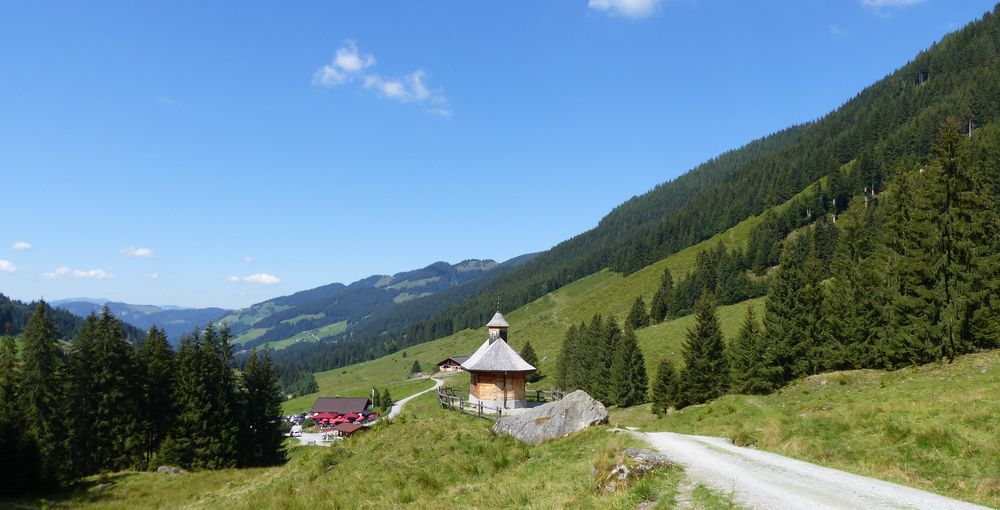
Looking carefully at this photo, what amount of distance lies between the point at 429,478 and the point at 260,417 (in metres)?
44.3

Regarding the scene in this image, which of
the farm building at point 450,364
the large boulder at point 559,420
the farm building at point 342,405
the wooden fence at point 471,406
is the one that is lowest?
the farm building at point 342,405

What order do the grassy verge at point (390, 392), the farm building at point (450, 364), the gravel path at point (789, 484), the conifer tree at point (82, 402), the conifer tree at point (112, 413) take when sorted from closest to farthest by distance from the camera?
the gravel path at point (789, 484) → the conifer tree at point (82, 402) → the conifer tree at point (112, 413) → the grassy verge at point (390, 392) → the farm building at point (450, 364)

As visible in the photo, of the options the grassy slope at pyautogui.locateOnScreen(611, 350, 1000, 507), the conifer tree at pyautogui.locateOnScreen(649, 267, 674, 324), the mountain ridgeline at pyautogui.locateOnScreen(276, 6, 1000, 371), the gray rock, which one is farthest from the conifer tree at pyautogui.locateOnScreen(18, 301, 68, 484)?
the mountain ridgeline at pyautogui.locateOnScreen(276, 6, 1000, 371)

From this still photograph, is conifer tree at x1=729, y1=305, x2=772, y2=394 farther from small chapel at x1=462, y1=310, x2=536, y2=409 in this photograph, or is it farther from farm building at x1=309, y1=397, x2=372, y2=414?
farm building at x1=309, y1=397, x2=372, y2=414

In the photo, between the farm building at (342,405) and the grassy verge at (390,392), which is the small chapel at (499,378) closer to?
the farm building at (342,405)

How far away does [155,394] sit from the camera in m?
47.8

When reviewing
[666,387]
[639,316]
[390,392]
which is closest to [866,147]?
[639,316]

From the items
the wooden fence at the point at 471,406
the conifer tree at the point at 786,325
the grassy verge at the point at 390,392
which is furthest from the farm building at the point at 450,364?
the wooden fence at the point at 471,406

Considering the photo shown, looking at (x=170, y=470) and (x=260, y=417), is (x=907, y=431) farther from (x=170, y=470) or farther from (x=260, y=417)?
(x=260, y=417)

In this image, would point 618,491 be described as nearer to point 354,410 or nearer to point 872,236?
point 872,236

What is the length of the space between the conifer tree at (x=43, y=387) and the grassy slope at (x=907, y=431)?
4956cm

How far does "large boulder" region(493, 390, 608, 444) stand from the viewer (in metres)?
22.0

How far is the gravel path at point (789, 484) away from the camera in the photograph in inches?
395

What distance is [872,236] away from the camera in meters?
63.3
